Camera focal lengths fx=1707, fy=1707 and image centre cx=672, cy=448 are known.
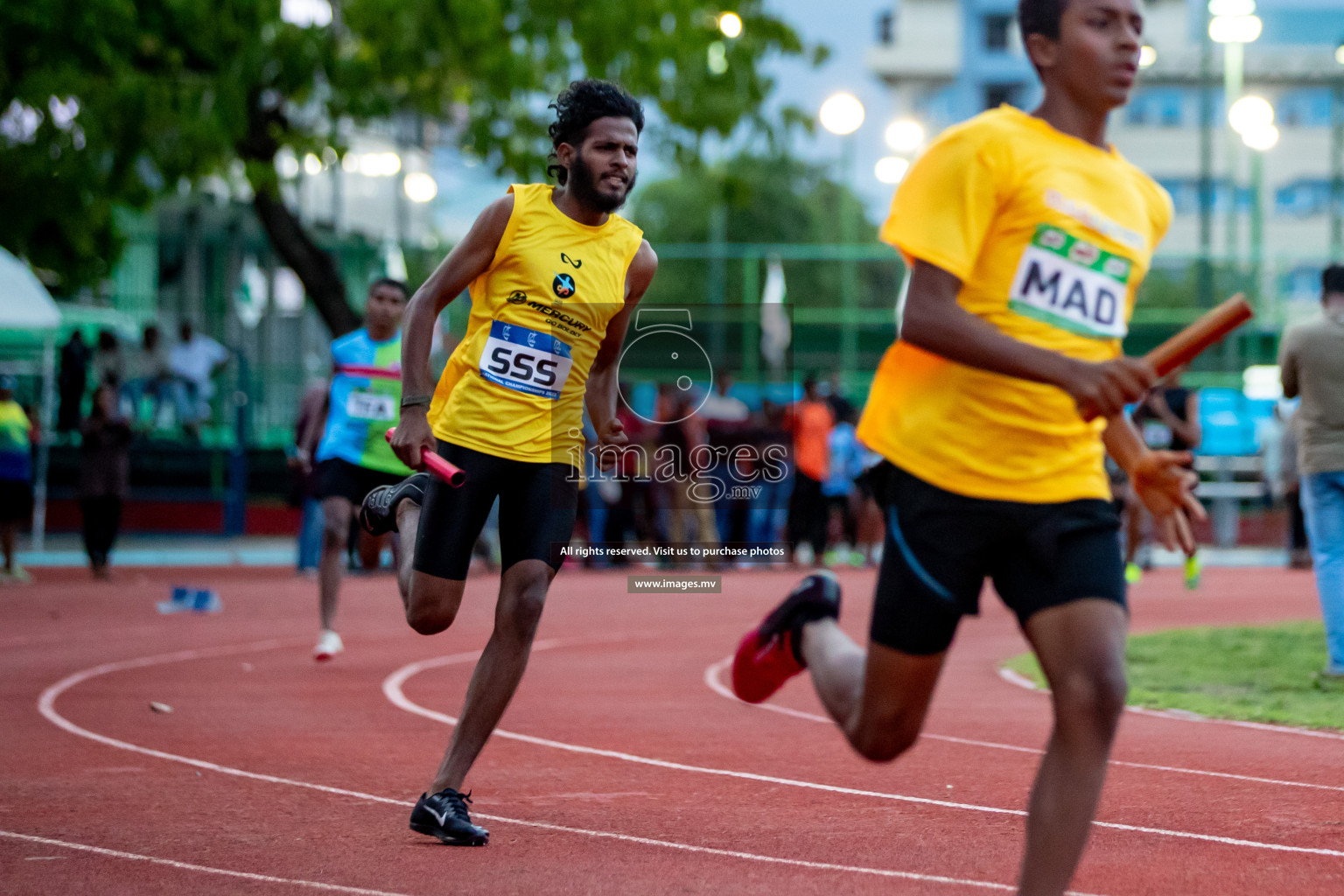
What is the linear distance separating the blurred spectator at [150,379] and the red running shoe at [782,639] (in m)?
18.8

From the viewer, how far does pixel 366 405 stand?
10.0 meters

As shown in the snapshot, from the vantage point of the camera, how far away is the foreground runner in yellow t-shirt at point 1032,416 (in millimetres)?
3564

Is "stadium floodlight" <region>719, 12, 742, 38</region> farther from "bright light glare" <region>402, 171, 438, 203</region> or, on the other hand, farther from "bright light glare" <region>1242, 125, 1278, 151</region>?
"bright light glare" <region>402, 171, 438, 203</region>

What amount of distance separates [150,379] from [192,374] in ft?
1.79

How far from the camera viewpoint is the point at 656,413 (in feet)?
67.2

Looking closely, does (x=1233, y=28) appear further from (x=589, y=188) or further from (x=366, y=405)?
(x=589, y=188)

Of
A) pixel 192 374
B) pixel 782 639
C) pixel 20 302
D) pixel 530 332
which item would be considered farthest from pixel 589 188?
pixel 192 374

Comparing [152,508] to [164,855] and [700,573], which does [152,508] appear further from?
[164,855]

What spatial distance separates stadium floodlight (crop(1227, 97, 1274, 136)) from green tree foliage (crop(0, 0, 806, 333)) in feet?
32.5

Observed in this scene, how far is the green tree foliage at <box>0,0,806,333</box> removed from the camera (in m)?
18.2

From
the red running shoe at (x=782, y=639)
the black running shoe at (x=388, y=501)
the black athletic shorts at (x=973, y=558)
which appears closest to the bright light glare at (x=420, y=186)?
the black running shoe at (x=388, y=501)

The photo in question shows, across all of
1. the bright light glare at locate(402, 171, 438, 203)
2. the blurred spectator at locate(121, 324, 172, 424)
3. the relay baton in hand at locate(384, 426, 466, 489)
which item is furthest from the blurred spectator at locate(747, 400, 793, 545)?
the relay baton in hand at locate(384, 426, 466, 489)

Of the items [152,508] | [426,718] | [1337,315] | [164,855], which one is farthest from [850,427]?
[164,855]

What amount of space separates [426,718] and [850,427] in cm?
1391
